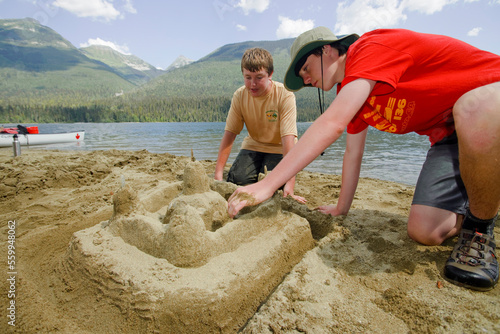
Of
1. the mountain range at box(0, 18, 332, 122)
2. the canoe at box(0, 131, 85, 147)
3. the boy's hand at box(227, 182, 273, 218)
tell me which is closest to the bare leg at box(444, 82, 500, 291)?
the boy's hand at box(227, 182, 273, 218)

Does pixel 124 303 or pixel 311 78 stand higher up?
pixel 311 78

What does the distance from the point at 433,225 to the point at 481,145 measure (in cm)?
67

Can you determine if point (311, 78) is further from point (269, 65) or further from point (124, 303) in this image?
point (124, 303)

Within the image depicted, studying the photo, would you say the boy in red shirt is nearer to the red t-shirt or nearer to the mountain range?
the red t-shirt

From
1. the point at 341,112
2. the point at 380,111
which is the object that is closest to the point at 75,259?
the point at 341,112

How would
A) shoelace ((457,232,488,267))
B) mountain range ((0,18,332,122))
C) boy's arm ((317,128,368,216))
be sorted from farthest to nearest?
mountain range ((0,18,332,122))
boy's arm ((317,128,368,216))
shoelace ((457,232,488,267))

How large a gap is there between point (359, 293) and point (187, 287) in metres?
0.96

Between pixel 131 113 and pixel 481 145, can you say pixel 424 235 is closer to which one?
pixel 481 145

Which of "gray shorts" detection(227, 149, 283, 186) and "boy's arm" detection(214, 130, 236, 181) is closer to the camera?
"boy's arm" detection(214, 130, 236, 181)

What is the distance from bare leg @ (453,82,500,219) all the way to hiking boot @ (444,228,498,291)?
0.53 ft

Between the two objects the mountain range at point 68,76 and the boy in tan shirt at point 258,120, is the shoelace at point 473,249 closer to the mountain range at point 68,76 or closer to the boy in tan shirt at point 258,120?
the boy in tan shirt at point 258,120

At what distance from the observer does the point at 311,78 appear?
213 cm

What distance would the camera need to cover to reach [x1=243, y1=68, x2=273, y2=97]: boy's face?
3.41m

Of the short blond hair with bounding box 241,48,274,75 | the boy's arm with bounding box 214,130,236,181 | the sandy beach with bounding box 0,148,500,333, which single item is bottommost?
the sandy beach with bounding box 0,148,500,333
